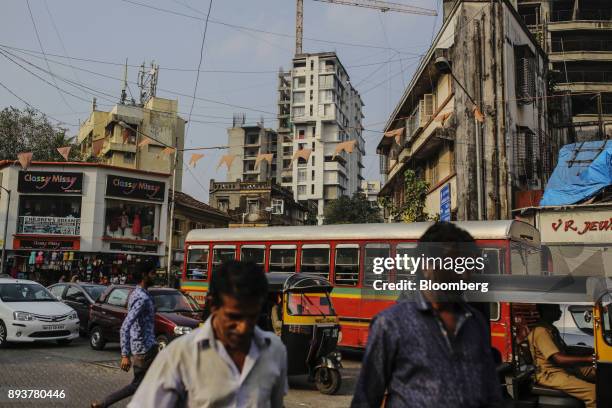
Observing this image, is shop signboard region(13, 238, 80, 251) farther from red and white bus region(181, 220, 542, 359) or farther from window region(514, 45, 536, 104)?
window region(514, 45, 536, 104)

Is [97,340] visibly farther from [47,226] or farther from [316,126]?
[316,126]

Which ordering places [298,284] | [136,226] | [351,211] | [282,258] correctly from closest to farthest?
[298,284] → [282,258] → [136,226] → [351,211]

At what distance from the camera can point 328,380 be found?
1010 centimetres

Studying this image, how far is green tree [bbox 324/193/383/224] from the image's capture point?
55.5m

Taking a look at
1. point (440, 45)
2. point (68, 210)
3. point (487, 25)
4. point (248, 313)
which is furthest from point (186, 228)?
point (248, 313)

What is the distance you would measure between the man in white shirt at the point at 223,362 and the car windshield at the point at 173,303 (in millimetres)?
11287

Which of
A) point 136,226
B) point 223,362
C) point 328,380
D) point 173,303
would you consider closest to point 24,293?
point 173,303

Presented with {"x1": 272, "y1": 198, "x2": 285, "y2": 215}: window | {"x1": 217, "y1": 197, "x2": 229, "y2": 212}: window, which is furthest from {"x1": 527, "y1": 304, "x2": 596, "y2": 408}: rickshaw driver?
{"x1": 217, "y1": 197, "x2": 229, "y2": 212}: window

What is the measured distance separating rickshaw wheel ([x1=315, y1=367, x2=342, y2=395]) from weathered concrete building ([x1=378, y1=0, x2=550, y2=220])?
13.4m

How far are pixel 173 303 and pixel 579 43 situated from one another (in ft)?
148

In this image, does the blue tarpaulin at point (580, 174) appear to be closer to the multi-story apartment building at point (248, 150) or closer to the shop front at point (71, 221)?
the shop front at point (71, 221)

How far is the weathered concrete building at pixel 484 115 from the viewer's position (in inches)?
938

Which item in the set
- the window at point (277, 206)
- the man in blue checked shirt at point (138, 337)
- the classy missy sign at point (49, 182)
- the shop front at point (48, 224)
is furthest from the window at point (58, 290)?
the window at point (277, 206)

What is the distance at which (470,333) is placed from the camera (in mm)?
2814
